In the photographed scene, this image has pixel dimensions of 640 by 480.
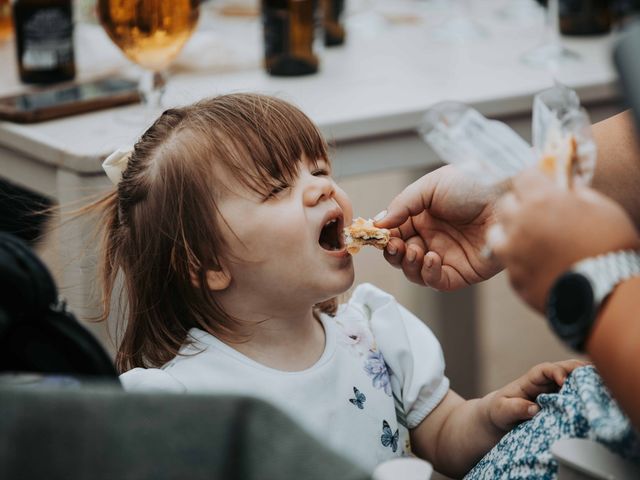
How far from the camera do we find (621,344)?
67cm

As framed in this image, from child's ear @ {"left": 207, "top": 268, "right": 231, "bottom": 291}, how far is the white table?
10.9 inches

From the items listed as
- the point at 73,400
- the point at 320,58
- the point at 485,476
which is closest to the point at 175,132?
the point at 485,476

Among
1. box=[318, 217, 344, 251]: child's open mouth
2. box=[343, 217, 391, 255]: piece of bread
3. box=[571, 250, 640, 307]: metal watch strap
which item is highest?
box=[571, 250, 640, 307]: metal watch strap

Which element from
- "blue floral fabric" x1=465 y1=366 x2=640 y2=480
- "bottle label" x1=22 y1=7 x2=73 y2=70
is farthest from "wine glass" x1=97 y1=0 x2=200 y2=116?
"blue floral fabric" x1=465 y1=366 x2=640 y2=480

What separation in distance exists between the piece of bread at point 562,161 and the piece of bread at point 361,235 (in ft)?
1.08

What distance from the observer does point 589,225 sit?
687 millimetres

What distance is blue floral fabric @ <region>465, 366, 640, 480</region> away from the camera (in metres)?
0.78

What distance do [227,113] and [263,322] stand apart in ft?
0.74

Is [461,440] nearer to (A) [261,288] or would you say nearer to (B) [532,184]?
(A) [261,288]

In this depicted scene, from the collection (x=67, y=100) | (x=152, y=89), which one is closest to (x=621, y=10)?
(x=152, y=89)

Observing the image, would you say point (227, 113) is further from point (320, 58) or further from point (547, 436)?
point (320, 58)

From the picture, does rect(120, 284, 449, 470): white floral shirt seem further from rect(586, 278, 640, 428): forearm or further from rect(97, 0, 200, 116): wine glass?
rect(97, 0, 200, 116): wine glass

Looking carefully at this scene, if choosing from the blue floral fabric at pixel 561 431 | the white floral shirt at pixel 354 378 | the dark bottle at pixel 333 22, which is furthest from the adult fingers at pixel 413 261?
the dark bottle at pixel 333 22

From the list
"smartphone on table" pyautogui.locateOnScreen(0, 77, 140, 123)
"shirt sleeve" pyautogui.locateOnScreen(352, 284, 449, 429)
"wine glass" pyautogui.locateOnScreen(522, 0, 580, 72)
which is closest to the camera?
"shirt sleeve" pyautogui.locateOnScreen(352, 284, 449, 429)
